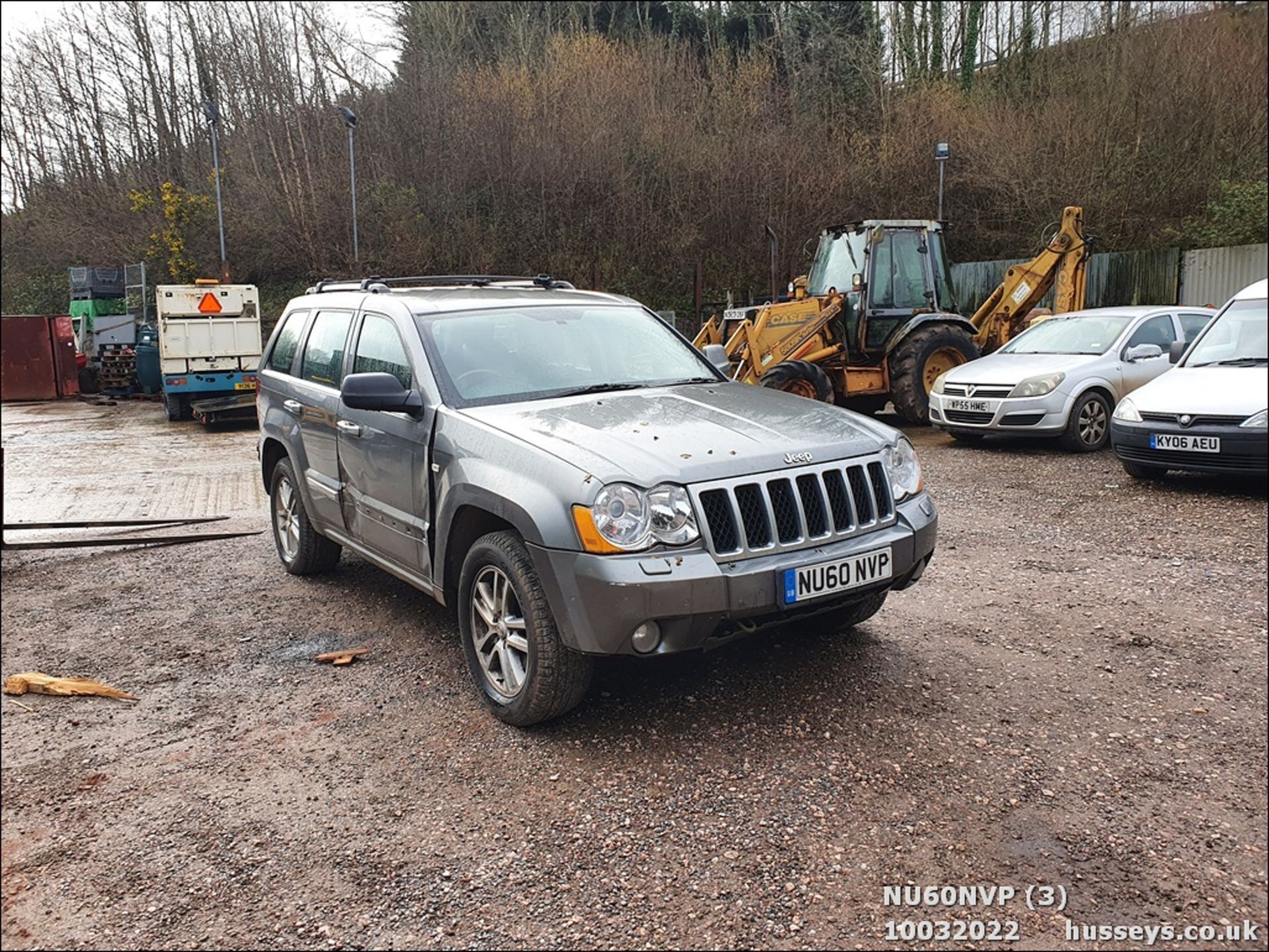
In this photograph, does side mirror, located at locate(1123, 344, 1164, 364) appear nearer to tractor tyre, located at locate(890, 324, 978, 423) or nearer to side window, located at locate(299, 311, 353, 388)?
side window, located at locate(299, 311, 353, 388)

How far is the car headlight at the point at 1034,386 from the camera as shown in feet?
20.7

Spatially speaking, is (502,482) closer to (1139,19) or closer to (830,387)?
(1139,19)

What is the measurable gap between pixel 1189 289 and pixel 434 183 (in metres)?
24.3

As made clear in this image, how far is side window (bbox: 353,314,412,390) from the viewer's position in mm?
4445

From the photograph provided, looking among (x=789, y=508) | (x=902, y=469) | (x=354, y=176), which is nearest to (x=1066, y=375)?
(x=902, y=469)

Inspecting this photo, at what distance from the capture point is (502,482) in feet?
11.5

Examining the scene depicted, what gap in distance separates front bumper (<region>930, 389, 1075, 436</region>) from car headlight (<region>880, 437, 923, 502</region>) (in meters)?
0.57

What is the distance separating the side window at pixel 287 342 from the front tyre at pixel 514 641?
261cm

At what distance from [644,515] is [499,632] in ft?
2.95

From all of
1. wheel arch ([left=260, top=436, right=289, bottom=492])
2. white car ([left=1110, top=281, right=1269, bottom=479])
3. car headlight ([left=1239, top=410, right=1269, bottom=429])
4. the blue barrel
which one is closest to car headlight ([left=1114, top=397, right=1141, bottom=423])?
white car ([left=1110, top=281, right=1269, bottom=479])

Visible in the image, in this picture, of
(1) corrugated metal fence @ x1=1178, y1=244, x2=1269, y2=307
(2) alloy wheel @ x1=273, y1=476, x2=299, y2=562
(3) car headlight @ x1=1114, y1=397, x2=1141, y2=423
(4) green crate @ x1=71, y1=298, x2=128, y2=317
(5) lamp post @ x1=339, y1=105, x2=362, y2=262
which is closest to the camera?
(1) corrugated metal fence @ x1=1178, y1=244, x2=1269, y2=307

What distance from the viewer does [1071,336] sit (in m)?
→ 5.66

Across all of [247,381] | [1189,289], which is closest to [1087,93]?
[1189,289]

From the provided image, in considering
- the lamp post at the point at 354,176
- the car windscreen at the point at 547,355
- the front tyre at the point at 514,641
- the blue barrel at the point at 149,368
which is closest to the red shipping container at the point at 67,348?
the blue barrel at the point at 149,368
